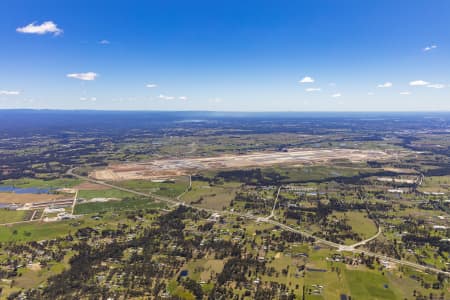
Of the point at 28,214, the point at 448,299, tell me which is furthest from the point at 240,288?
the point at 28,214

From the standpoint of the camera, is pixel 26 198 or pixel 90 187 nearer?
pixel 26 198

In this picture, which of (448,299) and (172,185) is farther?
(172,185)

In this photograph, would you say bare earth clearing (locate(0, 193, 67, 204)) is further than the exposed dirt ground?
No

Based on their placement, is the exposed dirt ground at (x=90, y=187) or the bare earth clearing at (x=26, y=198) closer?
the bare earth clearing at (x=26, y=198)

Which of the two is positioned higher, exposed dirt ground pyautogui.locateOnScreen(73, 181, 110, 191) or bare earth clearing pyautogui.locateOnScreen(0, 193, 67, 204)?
exposed dirt ground pyautogui.locateOnScreen(73, 181, 110, 191)

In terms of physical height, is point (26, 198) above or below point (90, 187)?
below

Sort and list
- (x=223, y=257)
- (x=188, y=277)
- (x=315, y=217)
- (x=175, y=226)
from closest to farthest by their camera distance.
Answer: (x=188, y=277) → (x=223, y=257) → (x=175, y=226) → (x=315, y=217)

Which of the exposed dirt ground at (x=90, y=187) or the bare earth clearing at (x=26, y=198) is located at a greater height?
the exposed dirt ground at (x=90, y=187)

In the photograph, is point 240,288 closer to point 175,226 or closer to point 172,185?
point 175,226

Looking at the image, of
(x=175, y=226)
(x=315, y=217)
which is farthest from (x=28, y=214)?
(x=315, y=217)

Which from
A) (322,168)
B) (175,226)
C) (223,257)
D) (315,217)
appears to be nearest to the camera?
(223,257)
